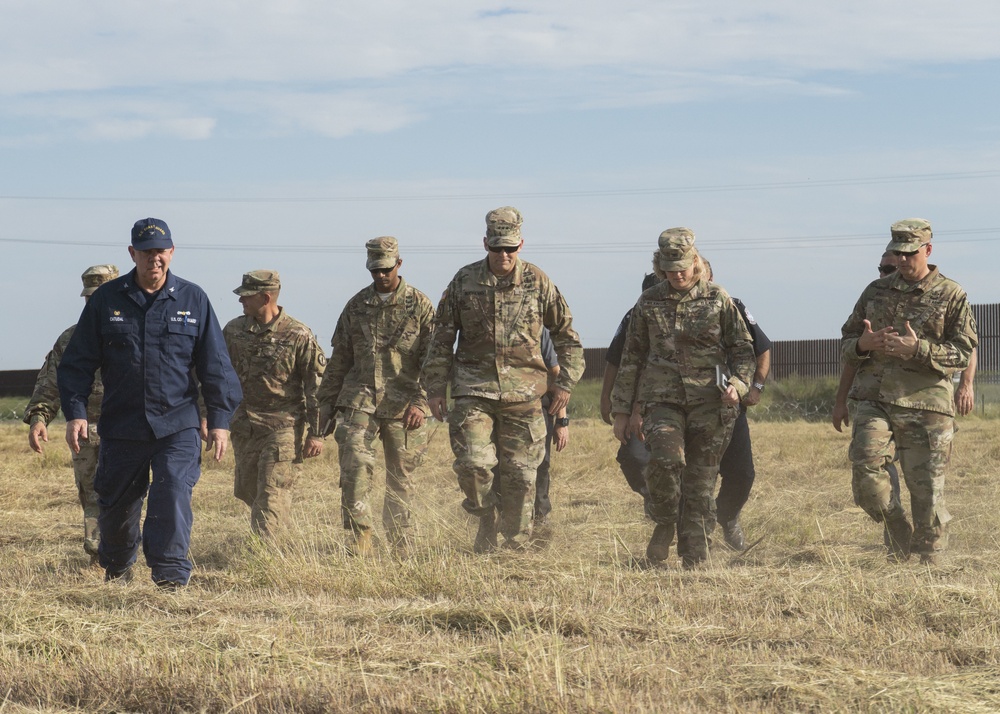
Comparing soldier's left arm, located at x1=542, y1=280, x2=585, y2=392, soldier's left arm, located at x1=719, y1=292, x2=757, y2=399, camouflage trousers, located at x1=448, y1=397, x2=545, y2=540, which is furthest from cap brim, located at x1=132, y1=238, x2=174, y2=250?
soldier's left arm, located at x1=719, y1=292, x2=757, y2=399

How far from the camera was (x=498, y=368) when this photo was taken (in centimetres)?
814

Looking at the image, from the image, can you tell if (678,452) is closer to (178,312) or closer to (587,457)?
→ (178,312)

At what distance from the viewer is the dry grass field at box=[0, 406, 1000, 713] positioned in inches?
180

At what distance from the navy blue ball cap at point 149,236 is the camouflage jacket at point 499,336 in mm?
1993

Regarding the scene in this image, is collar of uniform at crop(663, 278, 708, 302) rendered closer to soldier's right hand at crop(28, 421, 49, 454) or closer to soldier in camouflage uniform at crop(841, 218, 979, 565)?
soldier in camouflage uniform at crop(841, 218, 979, 565)

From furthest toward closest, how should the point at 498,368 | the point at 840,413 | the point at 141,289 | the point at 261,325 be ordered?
the point at 261,325, the point at 840,413, the point at 498,368, the point at 141,289

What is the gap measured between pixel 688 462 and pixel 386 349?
2.16m

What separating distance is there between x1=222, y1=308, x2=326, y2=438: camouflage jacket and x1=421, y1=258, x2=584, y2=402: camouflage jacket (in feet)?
3.58

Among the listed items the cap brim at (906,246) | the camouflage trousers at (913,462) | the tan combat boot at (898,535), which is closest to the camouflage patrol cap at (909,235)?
the cap brim at (906,246)

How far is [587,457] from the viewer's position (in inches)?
650

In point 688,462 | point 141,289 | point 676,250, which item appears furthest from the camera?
point 688,462

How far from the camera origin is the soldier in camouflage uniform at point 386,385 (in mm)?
8641

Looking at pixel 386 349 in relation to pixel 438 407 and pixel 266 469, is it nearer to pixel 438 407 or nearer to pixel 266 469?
pixel 438 407

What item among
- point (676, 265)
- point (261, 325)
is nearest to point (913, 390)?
point (676, 265)
